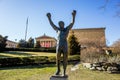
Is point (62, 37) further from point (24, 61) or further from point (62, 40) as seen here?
point (24, 61)

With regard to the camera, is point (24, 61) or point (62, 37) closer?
point (62, 37)

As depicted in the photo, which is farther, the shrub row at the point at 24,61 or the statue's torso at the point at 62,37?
the shrub row at the point at 24,61

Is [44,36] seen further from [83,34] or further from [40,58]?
[40,58]

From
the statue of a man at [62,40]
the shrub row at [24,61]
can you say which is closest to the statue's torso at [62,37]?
the statue of a man at [62,40]

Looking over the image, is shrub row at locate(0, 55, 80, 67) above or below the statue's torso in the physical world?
below

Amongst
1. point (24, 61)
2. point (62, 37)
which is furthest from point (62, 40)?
point (24, 61)

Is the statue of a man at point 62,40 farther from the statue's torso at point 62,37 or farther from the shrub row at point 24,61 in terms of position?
the shrub row at point 24,61

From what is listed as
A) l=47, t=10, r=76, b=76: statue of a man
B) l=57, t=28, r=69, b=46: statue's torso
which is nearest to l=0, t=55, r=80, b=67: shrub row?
l=47, t=10, r=76, b=76: statue of a man

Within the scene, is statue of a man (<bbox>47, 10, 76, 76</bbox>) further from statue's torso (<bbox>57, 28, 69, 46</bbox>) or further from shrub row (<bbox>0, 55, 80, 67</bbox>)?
shrub row (<bbox>0, 55, 80, 67</bbox>)

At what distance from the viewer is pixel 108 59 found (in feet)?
65.7

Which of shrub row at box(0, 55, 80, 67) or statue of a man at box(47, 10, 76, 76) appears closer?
statue of a man at box(47, 10, 76, 76)

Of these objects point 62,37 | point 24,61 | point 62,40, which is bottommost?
point 24,61

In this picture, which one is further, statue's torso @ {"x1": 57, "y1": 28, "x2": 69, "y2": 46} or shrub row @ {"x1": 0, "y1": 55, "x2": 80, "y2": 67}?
shrub row @ {"x1": 0, "y1": 55, "x2": 80, "y2": 67}

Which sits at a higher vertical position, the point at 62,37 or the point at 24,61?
the point at 62,37
